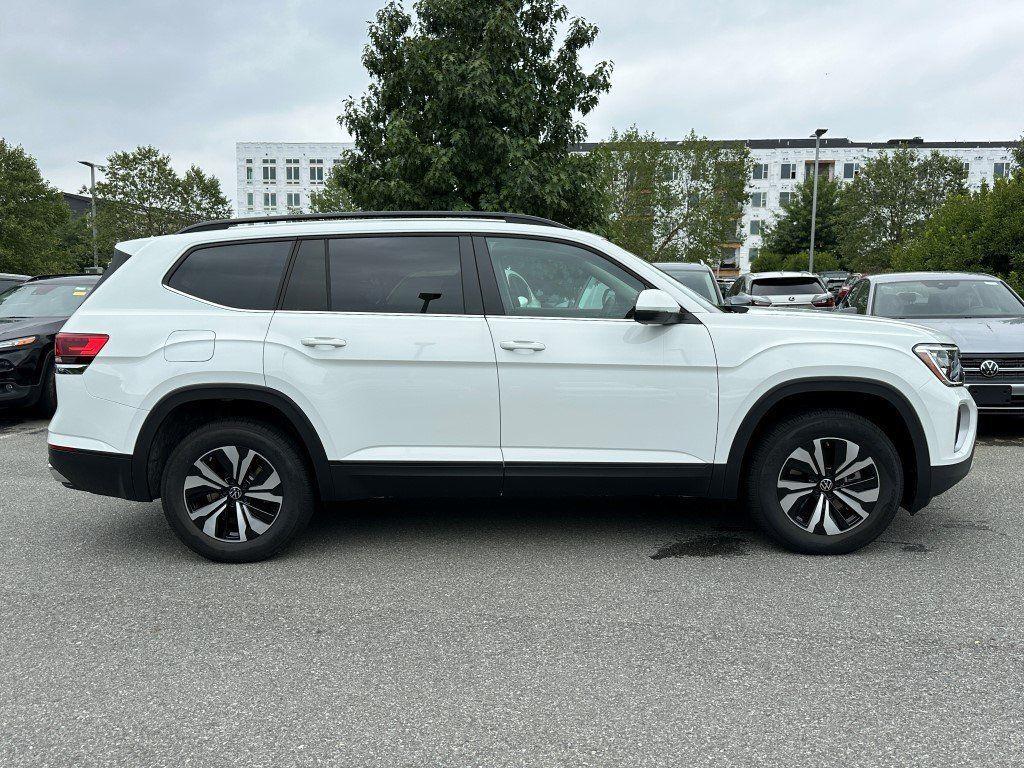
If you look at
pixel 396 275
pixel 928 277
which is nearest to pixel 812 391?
pixel 396 275

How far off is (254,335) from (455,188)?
9.82 metres

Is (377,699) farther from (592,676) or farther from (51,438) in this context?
(51,438)

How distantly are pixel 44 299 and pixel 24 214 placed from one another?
3073cm

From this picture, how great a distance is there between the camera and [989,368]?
742 cm

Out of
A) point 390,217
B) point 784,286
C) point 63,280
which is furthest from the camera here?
point 784,286

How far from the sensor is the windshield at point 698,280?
12.2 m

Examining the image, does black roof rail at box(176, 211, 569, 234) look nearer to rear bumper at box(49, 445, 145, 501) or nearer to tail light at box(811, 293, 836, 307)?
rear bumper at box(49, 445, 145, 501)

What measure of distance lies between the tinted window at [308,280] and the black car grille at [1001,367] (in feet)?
19.6

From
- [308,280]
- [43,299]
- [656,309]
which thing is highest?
[308,280]

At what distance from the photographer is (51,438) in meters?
4.41

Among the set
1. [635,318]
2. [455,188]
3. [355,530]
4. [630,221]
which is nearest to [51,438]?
[355,530]

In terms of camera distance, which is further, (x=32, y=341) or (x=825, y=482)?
(x=32, y=341)

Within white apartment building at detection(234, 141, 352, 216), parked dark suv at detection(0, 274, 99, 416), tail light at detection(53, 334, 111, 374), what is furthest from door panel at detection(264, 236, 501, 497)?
white apartment building at detection(234, 141, 352, 216)

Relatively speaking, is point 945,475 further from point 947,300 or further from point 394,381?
point 947,300
